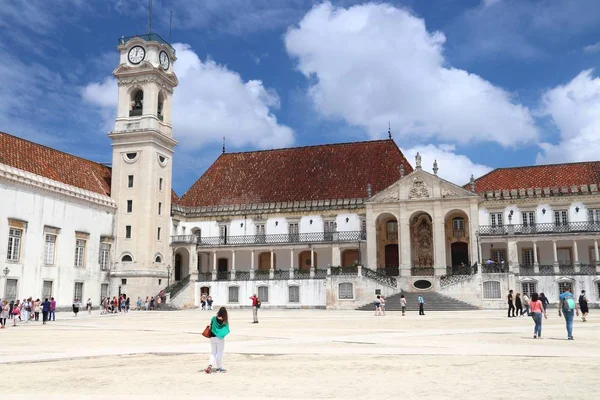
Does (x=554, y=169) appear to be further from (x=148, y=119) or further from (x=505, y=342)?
(x=505, y=342)

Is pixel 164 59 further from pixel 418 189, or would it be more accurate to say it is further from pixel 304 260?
pixel 418 189

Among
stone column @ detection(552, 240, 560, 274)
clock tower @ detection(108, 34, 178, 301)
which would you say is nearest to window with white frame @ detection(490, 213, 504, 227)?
stone column @ detection(552, 240, 560, 274)

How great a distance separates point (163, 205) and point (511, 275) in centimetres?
2514

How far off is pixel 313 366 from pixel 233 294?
108 ft

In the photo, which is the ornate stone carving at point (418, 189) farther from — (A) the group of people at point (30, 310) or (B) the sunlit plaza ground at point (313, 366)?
(B) the sunlit plaza ground at point (313, 366)

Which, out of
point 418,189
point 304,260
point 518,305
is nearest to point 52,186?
point 304,260

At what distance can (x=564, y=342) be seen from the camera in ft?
48.7

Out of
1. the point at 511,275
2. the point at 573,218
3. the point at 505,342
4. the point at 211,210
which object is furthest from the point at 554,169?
the point at 505,342

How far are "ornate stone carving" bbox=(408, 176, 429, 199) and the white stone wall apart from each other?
2160cm

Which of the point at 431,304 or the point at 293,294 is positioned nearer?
the point at 431,304

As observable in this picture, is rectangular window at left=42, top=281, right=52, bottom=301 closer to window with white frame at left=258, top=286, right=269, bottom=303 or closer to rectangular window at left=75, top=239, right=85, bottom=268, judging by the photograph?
rectangular window at left=75, top=239, right=85, bottom=268

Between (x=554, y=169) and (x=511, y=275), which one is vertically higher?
(x=554, y=169)

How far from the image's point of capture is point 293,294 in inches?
1633

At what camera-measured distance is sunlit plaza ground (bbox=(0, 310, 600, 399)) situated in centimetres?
848
